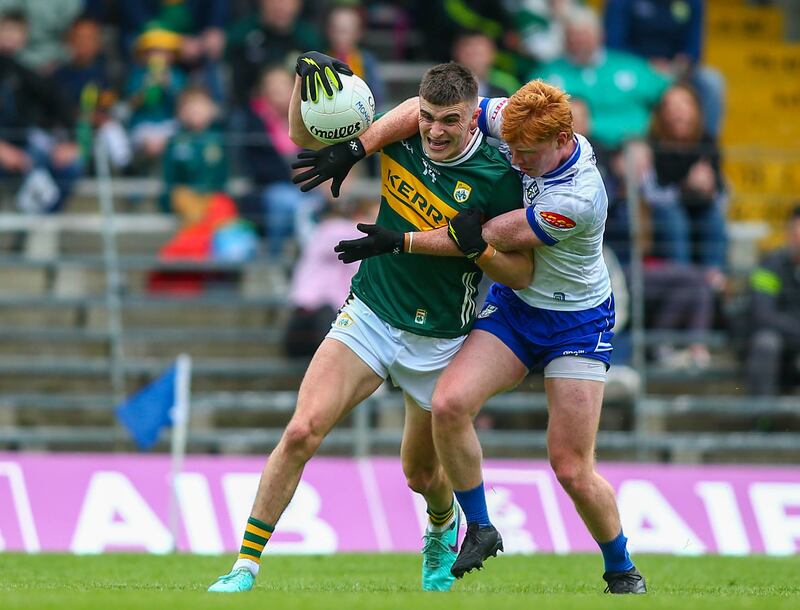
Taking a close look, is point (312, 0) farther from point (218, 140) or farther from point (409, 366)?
point (409, 366)

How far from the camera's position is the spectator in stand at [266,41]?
1573 cm

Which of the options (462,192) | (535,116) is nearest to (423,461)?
(462,192)

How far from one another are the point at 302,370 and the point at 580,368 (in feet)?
20.7

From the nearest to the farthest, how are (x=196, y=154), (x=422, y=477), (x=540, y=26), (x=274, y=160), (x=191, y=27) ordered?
(x=422, y=477), (x=196, y=154), (x=274, y=160), (x=191, y=27), (x=540, y=26)

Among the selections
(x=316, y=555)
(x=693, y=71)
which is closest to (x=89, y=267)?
(x=316, y=555)

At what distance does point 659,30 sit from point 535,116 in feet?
31.6

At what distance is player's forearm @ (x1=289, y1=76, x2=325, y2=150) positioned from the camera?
811 centimetres

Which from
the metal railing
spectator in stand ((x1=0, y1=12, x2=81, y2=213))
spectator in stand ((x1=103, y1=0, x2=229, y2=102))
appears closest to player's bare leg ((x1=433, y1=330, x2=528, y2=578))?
the metal railing

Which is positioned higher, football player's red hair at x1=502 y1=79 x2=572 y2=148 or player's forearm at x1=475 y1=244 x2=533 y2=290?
football player's red hair at x1=502 y1=79 x2=572 y2=148

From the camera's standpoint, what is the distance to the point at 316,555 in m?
11.8

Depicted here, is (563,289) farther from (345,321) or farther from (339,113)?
(339,113)

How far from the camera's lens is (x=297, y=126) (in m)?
8.19

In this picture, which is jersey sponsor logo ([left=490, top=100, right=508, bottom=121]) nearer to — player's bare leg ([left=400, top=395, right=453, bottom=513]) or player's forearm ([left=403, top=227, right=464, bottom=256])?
player's forearm ([left=403, top=227, right=464, bottom=256])

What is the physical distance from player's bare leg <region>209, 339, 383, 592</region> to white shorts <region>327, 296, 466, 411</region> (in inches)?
10.2
